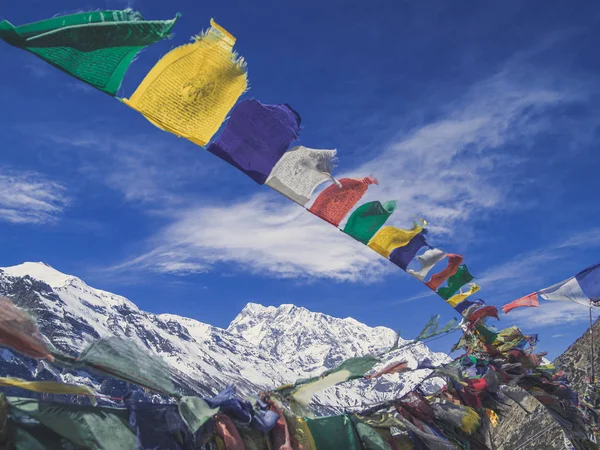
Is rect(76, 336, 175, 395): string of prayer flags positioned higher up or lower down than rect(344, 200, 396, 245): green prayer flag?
lower down

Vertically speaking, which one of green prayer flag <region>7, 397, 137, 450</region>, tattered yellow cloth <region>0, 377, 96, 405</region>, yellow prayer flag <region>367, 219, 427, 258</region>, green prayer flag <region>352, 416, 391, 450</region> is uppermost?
yellow prayer flag <region>367, 219, 427, 258</region>

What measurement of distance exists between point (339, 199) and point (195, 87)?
2.69m

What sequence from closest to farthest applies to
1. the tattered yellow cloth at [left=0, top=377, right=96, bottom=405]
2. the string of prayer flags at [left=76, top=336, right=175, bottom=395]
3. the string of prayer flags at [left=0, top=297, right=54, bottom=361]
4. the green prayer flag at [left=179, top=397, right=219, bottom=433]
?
the string of prayer flags at [left=0, top=297, right=54, bottom=361]
the tattered yellow cloth at [left=0, top=377, right=96, bottom=405]
the string of prayer flags at [left=76, top=336, right=175, bottom=395]
the green prayer flag at [left=179, top=397, right=219, bottom=433]

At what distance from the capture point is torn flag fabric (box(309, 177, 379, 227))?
6.89 metres

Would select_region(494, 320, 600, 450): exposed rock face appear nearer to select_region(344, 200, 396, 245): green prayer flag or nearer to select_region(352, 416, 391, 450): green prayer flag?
select_region(344, 200, 396, 245): green prayer flag

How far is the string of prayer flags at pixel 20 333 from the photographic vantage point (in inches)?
145

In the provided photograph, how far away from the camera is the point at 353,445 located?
522cm

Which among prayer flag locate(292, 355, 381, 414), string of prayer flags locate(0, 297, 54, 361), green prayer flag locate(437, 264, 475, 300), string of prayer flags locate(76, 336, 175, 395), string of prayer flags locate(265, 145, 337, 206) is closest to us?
string of prayer flags locate(0, 297, 54, 361)

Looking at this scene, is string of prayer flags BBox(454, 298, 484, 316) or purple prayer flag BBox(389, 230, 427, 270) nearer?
purple prayer flag BBox(389, 230, 427, 270)

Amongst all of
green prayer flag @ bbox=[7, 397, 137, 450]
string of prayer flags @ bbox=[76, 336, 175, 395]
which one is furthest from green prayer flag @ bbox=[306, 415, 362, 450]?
green prayer flag @ bbox=[7, 397, 137, 450]

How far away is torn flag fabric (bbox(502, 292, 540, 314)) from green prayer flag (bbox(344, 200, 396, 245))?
4596 mm

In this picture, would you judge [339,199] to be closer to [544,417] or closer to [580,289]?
[580,289]

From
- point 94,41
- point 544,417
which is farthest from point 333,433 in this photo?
point 544,417

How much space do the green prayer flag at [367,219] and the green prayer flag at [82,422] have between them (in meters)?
4.06
